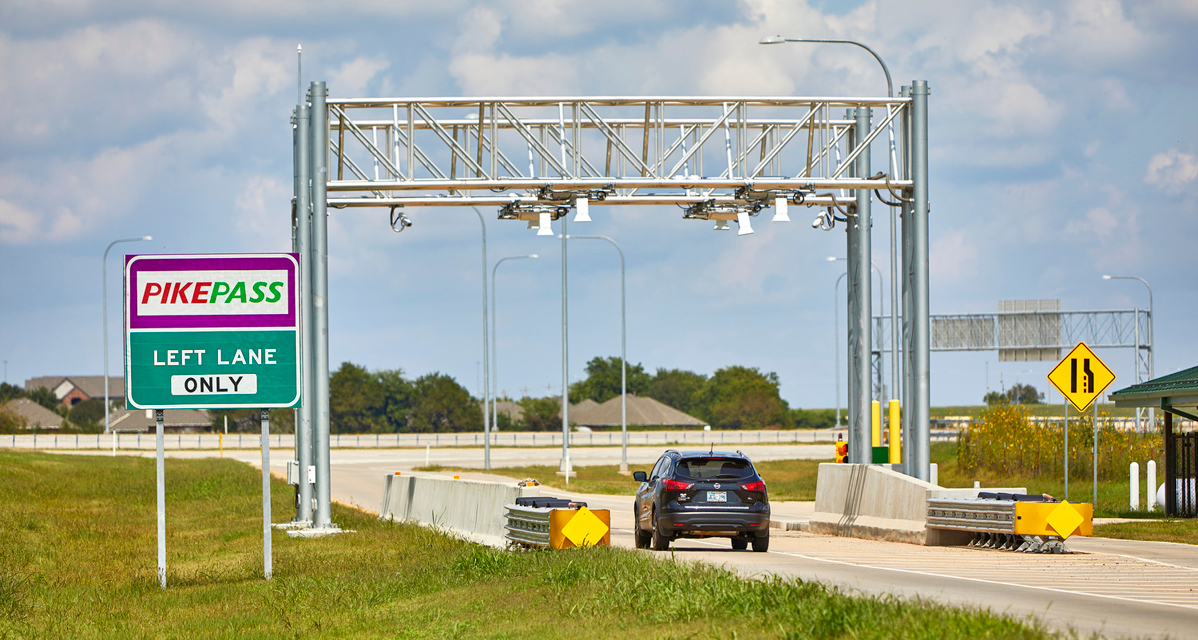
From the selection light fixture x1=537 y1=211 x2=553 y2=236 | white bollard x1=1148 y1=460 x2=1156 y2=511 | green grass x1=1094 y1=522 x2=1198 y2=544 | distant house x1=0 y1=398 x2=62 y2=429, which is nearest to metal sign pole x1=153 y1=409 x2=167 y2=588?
light fixture x1=537 y1=211 x2=553 y2=236

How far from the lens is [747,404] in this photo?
144m

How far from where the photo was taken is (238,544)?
23500 millimetres

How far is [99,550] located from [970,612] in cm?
1757

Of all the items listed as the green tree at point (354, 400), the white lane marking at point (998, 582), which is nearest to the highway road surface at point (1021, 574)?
the white lane marking at point (998, 582)

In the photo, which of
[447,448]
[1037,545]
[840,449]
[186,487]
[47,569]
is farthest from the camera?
[447,448]

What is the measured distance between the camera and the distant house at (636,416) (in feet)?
432

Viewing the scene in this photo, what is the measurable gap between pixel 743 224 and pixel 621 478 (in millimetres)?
30664

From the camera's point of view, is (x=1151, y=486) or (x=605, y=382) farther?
(x=605, y=382)

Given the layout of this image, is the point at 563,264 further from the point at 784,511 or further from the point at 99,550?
→ the point at 99,550

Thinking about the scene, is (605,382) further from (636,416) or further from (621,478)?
(621,478)

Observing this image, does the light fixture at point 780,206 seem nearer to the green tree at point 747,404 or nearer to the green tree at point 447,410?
the green tree at point 447,410

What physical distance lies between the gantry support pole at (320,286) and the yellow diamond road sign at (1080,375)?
13.6m

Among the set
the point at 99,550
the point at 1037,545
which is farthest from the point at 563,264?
the point at 1037,545

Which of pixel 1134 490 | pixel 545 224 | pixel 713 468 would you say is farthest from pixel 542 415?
pixel 713 468
